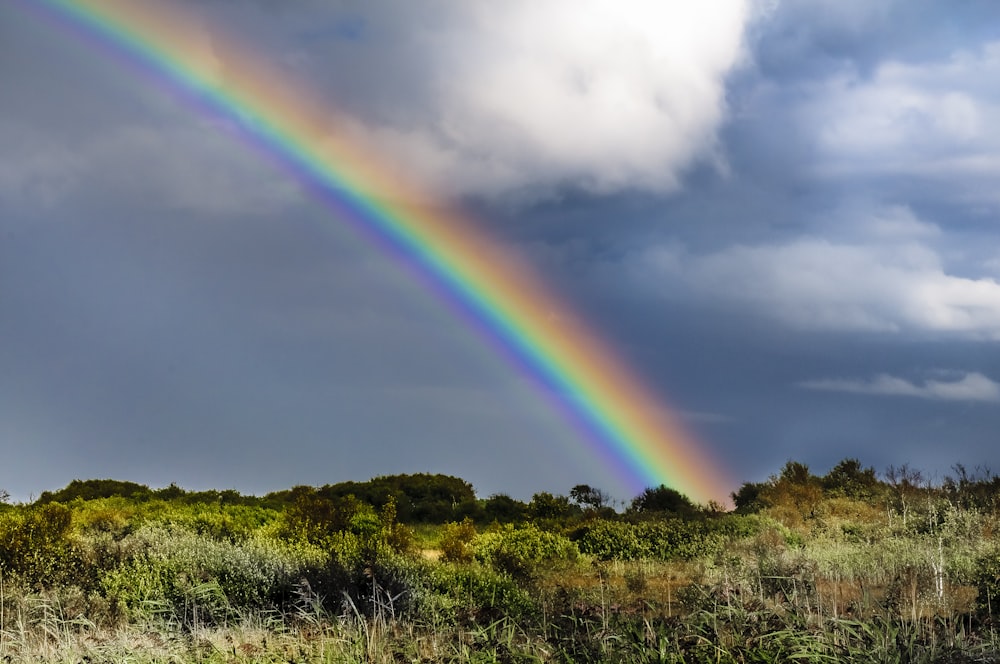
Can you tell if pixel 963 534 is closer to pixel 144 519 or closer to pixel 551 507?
pixel 551 507

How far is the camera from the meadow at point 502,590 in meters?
6.32

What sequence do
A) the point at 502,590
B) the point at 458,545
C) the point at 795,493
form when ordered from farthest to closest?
1. the point at 795,493
2. the point at 458,545
3. the point at 502,590

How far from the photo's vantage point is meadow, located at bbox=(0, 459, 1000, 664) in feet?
20.7

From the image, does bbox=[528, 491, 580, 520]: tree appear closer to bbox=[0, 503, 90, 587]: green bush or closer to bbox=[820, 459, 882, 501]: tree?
bbox=[820, 459, 882, 501]: tree

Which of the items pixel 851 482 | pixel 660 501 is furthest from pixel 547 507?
pixel 851 482

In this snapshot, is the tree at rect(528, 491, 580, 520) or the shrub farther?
the tree at rect(528, 491, 580, 520)

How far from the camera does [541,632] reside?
280 inches

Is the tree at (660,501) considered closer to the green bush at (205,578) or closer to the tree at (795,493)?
the tree at (795,493)

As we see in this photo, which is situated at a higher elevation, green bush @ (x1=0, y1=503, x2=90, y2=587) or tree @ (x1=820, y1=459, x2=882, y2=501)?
tree @ (x1=820, y1=459, x2=882, y2=501)

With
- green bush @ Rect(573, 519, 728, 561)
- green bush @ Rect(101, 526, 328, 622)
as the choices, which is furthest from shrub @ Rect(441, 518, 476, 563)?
green bush @ Rect(101, 526, 328, 622)

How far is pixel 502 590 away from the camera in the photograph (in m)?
11.4

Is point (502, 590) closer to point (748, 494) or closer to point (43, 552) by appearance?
point (43, 552)

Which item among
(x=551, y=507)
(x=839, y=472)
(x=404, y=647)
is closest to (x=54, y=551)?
(x=404, y=647)

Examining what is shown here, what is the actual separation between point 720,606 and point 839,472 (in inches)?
1082
